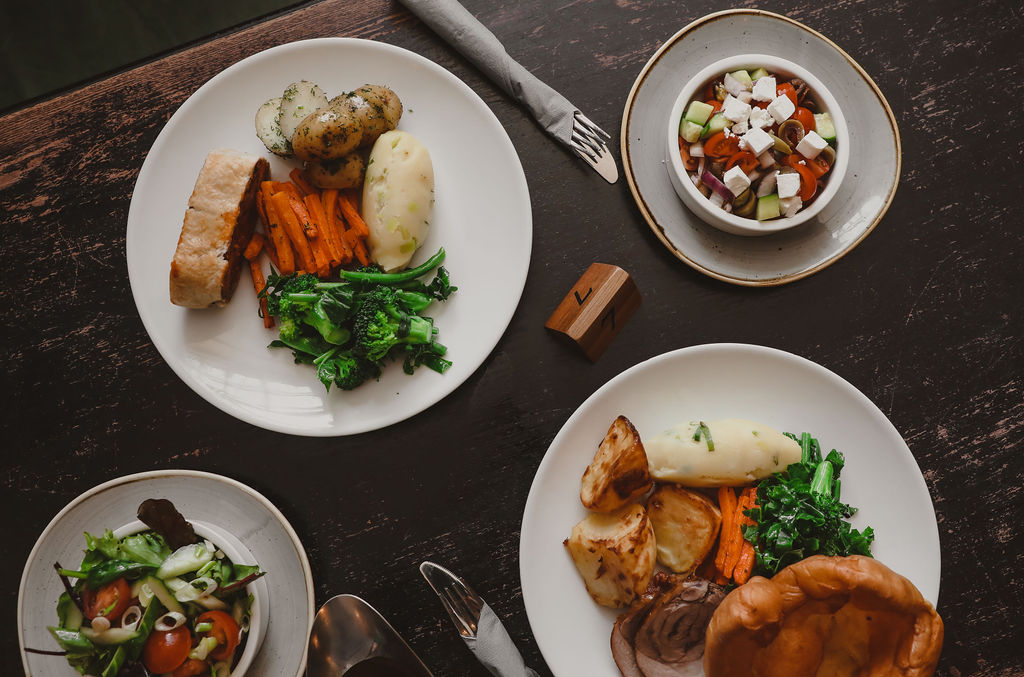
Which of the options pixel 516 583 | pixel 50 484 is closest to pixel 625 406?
pixel 516 583

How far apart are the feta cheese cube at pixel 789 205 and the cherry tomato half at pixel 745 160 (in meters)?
0.14

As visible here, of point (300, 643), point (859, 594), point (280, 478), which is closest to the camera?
point (859, 594)

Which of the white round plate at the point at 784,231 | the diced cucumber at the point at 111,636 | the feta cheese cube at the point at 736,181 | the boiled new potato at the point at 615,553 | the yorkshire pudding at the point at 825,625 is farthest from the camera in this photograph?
the white round plate at the point at 784,231

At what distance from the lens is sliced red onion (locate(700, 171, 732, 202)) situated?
2.12 metres

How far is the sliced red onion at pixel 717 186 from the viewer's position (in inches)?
83.4

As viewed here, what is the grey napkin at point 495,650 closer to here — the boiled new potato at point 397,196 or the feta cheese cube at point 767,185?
the boiled new potato at point 397,196

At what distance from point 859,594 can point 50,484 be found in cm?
263

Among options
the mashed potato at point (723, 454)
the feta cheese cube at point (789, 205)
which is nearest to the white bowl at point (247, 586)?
the mashed potato at point (723, 454)

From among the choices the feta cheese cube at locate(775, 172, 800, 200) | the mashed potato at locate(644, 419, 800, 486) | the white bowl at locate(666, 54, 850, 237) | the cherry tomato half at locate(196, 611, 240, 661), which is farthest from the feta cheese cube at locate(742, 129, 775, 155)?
the cherry tomato half at locate(196, 611, 240, 661)

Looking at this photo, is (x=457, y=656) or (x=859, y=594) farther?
(x=457, y=656)

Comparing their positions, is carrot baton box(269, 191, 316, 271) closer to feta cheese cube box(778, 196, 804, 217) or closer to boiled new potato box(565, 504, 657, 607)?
boiled new potato box(565, 504, 657, 607)

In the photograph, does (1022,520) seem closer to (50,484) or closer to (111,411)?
(111,411)

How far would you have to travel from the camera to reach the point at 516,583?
2219mm

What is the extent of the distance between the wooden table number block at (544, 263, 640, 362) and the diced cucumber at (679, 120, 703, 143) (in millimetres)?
485
